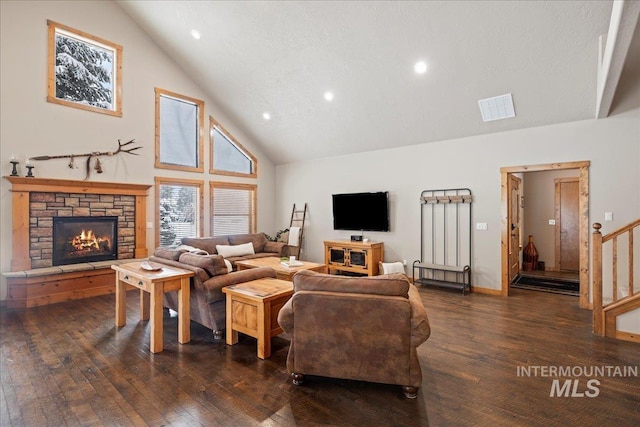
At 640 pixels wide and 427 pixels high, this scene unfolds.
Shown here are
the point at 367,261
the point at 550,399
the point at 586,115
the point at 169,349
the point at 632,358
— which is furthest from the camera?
the point at 367,261

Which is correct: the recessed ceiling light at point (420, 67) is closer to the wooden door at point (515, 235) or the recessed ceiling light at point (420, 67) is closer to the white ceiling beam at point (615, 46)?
the white ceiling beam at point (615, 46)

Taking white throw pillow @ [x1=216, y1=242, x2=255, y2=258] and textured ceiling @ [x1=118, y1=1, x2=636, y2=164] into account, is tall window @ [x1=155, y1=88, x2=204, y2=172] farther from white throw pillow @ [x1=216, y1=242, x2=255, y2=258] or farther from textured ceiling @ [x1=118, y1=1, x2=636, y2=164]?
white throw pillow @ [x1=216, y1=242, x2=255, y2=258]

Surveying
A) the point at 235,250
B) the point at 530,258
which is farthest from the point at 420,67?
the point at 530,258

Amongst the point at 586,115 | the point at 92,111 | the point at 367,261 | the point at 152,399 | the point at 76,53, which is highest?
the point at 76,53

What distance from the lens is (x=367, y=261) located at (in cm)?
636

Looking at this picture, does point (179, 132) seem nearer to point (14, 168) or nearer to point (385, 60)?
point (14, 168)

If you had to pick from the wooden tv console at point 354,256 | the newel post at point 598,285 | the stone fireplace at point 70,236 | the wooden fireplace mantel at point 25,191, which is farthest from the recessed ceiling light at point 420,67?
the wooden fireplace mantel at point 25,191

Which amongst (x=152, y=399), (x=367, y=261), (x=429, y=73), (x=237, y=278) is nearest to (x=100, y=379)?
(x=152, y=399)

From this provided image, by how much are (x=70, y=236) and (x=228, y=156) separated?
3.57 meters

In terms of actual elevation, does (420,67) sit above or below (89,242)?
above

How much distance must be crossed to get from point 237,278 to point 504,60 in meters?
4.36

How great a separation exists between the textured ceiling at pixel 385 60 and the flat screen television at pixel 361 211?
1048mm

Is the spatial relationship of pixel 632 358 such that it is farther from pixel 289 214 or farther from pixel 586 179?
pixel 289 214

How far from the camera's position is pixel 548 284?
596cm
